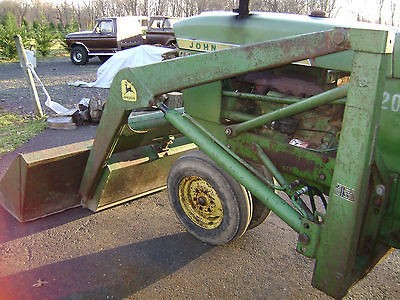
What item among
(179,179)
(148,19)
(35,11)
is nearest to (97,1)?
(35,11)

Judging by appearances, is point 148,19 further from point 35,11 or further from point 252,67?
point 35,11

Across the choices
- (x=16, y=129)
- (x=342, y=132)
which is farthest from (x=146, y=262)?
(x=16, y=129)

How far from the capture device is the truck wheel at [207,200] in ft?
10.3

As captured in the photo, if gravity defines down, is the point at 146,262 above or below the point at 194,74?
below

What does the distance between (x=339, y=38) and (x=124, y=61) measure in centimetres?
1045

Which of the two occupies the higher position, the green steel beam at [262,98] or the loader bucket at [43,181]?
the green steel beam at [262,98]

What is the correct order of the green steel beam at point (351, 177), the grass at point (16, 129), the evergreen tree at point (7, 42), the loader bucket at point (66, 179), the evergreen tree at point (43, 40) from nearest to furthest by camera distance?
the green steel beam at point (351, 177), the loader bucket at point (66, 179), the grass at point (16, 129), the evergreen tree at point (7, 42), the evergreen tree at point (43, 40)

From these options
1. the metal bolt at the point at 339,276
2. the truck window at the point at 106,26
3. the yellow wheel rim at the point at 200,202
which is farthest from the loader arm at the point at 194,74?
the truck window at the point at 106,26

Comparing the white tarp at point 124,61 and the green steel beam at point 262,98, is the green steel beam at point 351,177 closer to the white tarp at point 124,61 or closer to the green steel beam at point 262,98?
the green steel beam at point 262,98

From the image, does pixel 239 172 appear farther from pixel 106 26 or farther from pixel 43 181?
pixel 106 26

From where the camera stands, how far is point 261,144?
2.91m

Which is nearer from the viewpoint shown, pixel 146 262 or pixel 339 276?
pixel 339 276

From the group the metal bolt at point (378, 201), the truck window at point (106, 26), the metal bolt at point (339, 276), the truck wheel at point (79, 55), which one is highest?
the truck window at point (106, 26)

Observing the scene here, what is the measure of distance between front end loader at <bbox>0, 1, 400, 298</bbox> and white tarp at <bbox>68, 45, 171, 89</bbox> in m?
7.94
